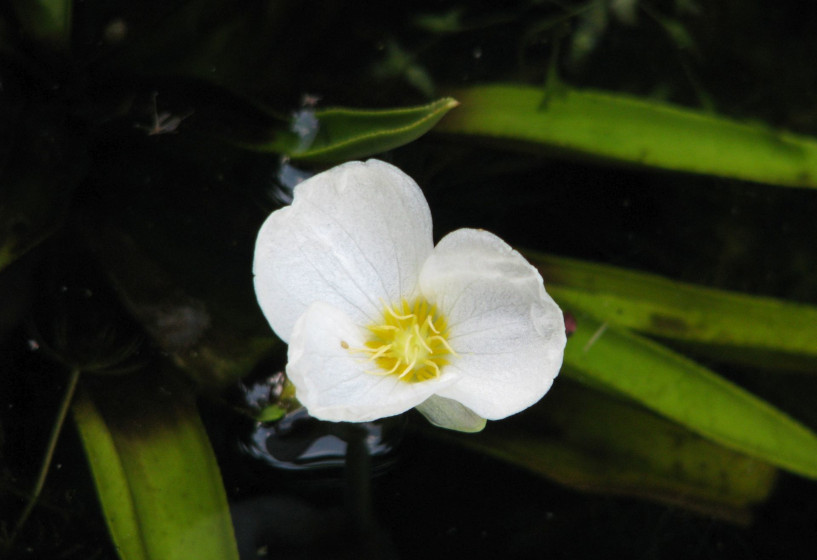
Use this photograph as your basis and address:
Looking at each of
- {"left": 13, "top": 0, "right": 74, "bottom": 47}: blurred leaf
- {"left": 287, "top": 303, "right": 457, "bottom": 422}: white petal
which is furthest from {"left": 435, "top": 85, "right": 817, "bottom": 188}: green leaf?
{"left": 13, "top": 0, "right": 74, "bottom": 47}: blurred leaf

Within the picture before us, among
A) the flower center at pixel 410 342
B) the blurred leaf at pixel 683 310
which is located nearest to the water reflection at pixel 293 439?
the flower center at pixel 410 342

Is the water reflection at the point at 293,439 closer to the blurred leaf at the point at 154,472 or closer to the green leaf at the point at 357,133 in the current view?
the blurred leaf at the point at 154,472

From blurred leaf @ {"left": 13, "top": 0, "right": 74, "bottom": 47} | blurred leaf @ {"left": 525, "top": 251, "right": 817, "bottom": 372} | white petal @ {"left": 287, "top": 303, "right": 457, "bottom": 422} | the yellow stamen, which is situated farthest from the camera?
blurred leaf @ {"left": 525, "top": 251, "right": 817, "bottom": 372}

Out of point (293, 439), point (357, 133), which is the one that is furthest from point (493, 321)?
point (293, 439)

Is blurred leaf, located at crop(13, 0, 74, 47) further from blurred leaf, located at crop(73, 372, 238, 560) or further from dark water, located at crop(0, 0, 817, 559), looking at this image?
blurred leaf, located at crop(73, 372, 238, 560)

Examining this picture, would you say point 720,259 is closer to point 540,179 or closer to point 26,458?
point 540,179
